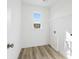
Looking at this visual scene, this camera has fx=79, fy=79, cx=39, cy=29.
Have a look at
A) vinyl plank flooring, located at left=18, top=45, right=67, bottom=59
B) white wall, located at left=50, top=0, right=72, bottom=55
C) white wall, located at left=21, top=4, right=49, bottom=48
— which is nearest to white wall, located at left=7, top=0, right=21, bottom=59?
vinyl plank flooring, located at left=18, top=45, right=67, bottom=59

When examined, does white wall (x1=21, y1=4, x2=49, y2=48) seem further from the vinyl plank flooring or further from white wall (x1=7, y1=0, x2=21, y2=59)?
white wall (x1=7, y1=0, x2=21, y2=59)

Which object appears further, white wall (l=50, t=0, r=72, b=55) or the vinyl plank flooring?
the vinyl plank flooring

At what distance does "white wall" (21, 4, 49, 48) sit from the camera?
5029 millimetres

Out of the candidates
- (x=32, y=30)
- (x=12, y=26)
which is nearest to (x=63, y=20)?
(x=32, y=30)

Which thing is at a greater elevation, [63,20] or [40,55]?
[63,20]

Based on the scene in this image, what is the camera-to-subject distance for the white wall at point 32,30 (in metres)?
5.03

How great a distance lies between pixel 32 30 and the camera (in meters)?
5.31

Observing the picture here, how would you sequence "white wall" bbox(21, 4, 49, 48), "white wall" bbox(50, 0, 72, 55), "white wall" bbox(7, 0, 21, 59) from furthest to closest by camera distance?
"white wall" bbox(21, 4, 49, 48) → "white wall" bbox(50, 0, 72, 55) → "white wall" bbox(7, 0, 21, 59)

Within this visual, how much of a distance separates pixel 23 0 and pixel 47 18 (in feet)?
7.66

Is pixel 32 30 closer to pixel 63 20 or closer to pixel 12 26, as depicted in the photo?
pixel 63 20

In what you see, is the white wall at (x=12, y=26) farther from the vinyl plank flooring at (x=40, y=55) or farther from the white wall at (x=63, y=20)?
the white wall at (x=63, y=20)

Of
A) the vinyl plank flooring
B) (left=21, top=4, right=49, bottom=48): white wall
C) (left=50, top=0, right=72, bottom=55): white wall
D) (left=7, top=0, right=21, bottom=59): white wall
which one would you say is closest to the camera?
(left=7, top=0, right=21, bottom=59): white wall
